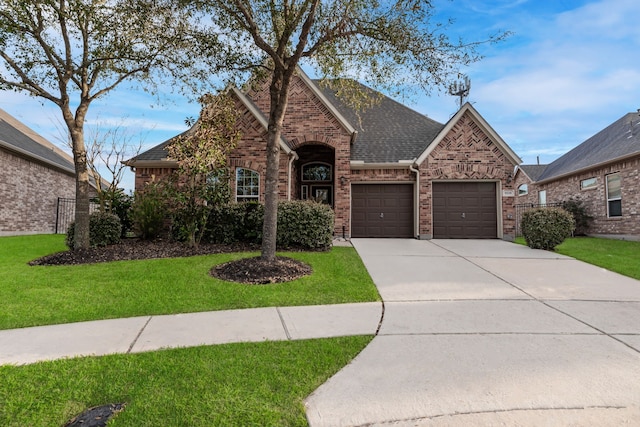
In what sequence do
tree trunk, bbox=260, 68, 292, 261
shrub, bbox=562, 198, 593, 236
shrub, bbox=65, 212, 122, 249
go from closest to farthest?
tree trunk, bbox=260, 68, 292, 261
shrub, bbox=65, 212, 122, 249
shrub, bbox=562, 198, 593, 236

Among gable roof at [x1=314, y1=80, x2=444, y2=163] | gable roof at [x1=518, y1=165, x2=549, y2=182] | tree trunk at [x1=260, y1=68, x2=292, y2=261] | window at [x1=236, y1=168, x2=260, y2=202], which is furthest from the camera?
gable roof at [x1=518, y1=165, x2=549, y2=182]

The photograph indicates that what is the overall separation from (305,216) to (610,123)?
64.1ft

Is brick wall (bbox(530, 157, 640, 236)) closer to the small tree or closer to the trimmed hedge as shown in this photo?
the trimmed hedge

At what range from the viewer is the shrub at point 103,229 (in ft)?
32.2

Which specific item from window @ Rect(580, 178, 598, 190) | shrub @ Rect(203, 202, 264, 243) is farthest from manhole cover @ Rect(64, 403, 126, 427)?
window @ Rect(580, 178, 598, 190)

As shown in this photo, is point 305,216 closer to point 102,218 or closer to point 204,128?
point 204,128

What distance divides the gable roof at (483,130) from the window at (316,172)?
164 inches

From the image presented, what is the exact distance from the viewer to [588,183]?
55.2ft

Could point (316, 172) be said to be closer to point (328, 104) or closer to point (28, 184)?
point (328, 104)

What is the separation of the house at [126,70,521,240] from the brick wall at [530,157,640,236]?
5280mm

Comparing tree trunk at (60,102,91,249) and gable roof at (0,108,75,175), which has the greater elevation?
gable roof at (0,108,75,175)

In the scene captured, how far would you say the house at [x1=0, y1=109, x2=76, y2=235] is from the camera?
13.6 metres

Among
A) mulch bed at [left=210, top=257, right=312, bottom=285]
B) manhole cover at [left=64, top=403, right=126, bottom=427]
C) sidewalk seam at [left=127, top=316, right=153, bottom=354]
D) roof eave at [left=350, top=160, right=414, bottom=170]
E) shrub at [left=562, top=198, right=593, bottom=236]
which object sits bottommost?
manhole cover at [left=64, top=403, right=126, bottom=427]

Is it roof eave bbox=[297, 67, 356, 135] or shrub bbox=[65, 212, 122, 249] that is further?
roof eave bbox=[297, 67, 356, 135]
